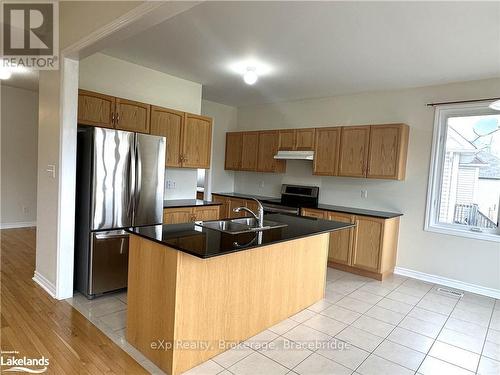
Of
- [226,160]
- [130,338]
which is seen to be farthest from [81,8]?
[226,160]

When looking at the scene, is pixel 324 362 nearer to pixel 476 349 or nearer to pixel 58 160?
pixel 476 349

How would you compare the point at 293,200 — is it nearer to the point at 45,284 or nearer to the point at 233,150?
the point at 233,150

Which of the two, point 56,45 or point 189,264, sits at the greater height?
point 56,45

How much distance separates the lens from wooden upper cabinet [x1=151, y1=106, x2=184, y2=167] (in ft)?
12.8

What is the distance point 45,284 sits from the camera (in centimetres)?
317

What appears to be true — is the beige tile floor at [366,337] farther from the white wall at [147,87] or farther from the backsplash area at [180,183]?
the white wall at [147,87]

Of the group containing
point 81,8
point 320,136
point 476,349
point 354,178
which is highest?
point 81,8

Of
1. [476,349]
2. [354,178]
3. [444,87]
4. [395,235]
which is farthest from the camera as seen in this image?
[354,178]

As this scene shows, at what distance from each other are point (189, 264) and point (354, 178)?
350cm

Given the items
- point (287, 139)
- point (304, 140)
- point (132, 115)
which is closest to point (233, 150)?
point (287, 139)

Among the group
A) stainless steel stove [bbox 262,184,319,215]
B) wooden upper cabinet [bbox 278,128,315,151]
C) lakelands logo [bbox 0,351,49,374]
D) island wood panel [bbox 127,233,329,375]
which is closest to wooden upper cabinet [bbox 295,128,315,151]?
wooden upper cabinet [bbox 278,128,315,151]

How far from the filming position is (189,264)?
196cm

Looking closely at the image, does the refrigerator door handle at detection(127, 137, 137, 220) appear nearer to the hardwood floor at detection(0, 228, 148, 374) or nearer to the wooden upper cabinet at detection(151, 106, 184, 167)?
the wooden upper cabinet at detection(151, 106, 184, 167)

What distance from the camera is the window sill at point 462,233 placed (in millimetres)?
3697
